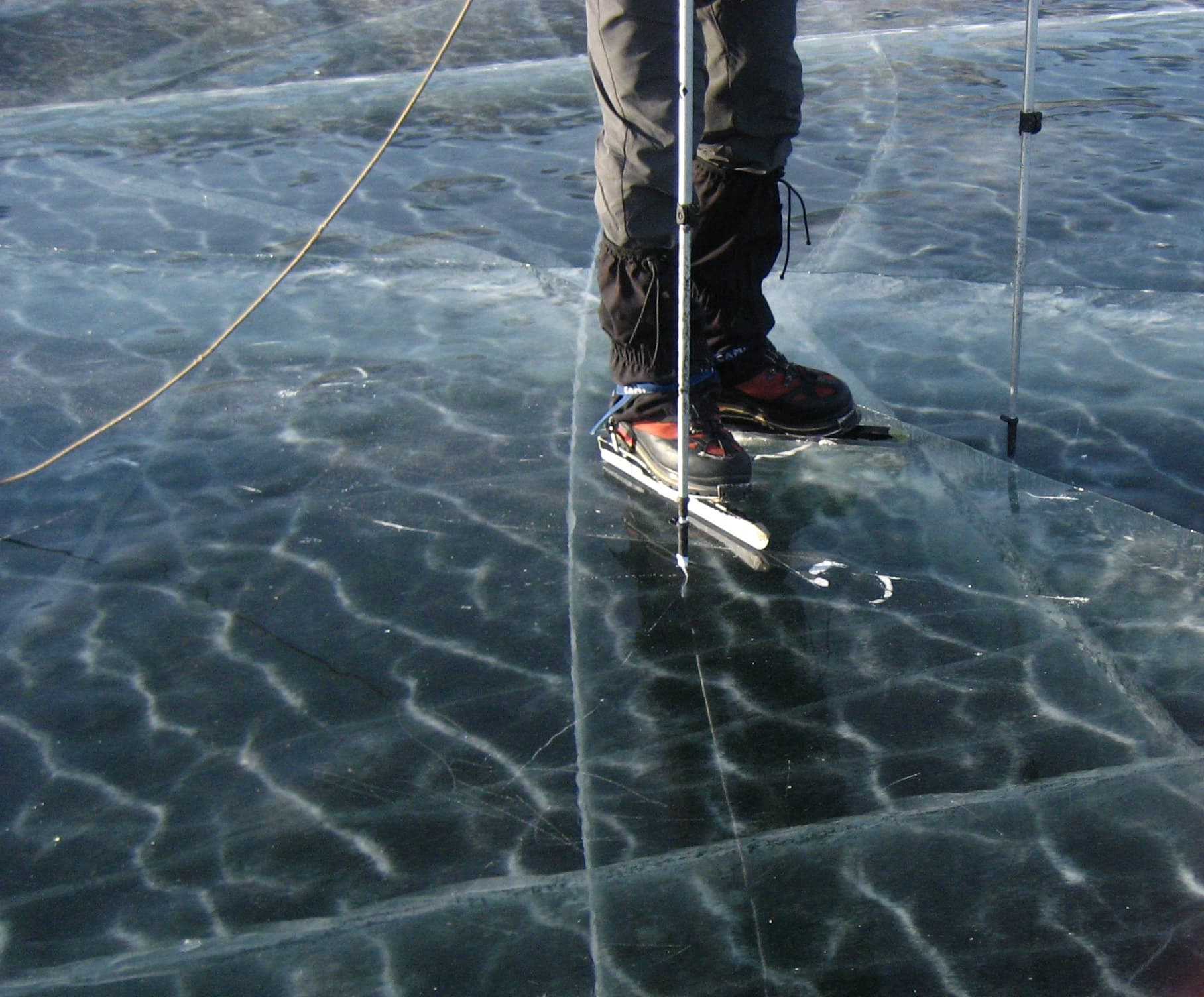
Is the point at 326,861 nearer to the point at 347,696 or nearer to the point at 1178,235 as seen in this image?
the point at 347,696

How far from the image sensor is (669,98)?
2.74 metres

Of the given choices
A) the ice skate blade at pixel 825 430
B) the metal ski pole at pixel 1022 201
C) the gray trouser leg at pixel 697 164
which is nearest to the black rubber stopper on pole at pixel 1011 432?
the metal ski pole at pixel 1022 201

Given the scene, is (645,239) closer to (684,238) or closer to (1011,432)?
(684,238)

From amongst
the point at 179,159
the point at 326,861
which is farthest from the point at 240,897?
the point at 179,159

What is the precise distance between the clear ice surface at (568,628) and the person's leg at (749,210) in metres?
0.17

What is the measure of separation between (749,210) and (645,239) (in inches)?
13.7

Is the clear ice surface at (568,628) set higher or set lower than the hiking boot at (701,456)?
lower

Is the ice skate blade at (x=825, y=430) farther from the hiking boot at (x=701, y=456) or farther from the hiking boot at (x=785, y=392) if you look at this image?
the hiking boot at (x=701, y=456)

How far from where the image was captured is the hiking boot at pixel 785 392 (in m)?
3.21

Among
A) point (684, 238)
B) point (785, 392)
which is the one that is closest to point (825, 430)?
point (785, 392)

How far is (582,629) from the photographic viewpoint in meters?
2.59

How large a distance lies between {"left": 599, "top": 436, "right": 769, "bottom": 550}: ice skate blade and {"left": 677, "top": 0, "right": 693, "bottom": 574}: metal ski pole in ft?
0.31

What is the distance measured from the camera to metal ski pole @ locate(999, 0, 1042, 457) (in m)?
2.93

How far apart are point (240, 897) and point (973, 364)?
247cm
